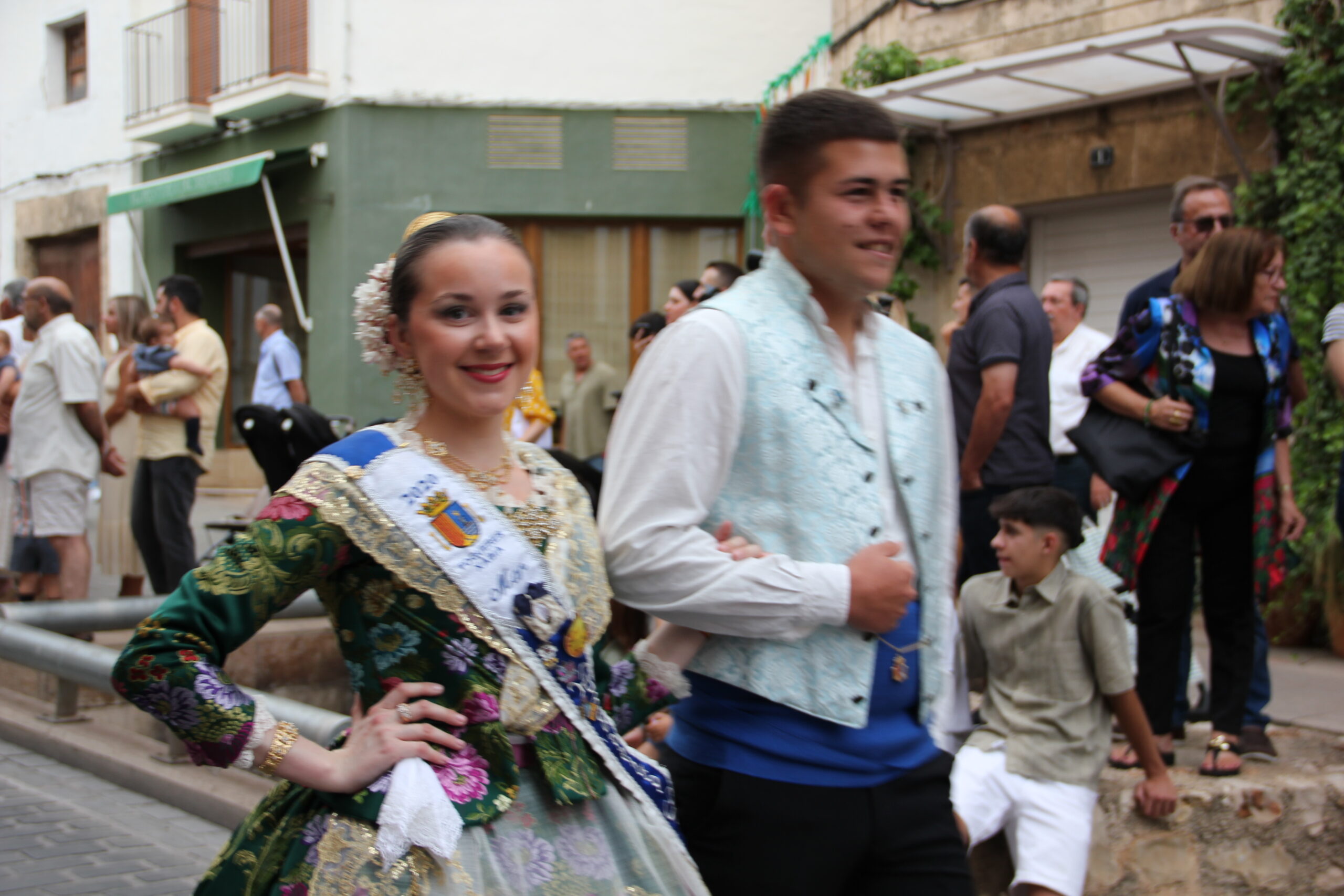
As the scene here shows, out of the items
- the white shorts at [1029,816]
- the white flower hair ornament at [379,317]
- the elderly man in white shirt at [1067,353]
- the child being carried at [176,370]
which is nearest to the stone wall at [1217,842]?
the white shorts at [1029,816]

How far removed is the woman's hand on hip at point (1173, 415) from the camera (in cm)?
452

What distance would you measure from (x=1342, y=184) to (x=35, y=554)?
8.28 metres

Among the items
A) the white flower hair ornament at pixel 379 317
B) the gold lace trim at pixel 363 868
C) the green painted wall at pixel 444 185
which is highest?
the green painted wall at pixel 444 185

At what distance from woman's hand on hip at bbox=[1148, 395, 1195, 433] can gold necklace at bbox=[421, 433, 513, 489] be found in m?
3.17

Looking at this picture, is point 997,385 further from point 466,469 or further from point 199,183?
point 199,183

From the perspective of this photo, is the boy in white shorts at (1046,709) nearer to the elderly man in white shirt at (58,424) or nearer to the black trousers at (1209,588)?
the black trousers at (1209,588)

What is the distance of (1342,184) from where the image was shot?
324 inches

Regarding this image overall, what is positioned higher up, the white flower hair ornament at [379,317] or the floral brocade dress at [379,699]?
the white flower hair ornament at [379,317]

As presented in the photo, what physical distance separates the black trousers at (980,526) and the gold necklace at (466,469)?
3349mm

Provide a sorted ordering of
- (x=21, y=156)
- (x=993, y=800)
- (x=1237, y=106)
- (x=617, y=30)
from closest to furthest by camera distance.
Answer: (x=993, y=800) < (x=1237, y=106) < (x=617, y=30) < (x=21, y=156)

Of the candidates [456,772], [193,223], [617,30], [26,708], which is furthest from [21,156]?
[456,772]

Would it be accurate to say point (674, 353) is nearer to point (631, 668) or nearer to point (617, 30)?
point (631, 668)

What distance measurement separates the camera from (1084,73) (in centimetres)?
947

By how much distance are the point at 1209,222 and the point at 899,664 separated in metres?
3.70
